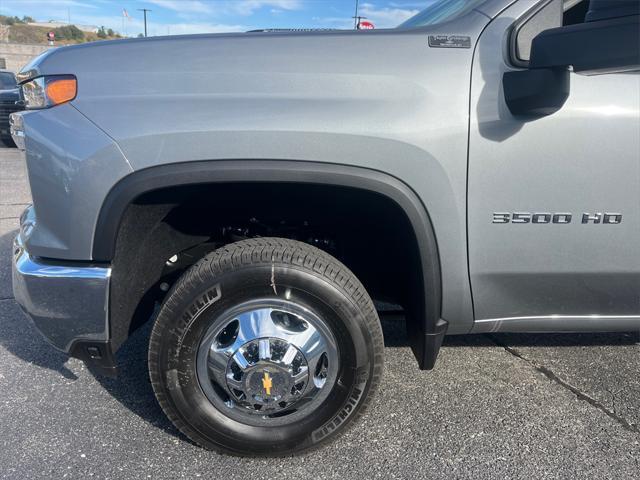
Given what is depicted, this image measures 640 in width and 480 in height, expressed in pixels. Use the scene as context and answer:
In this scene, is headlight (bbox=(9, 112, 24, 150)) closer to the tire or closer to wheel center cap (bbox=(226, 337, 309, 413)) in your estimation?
the tire

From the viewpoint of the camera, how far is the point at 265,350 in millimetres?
2000

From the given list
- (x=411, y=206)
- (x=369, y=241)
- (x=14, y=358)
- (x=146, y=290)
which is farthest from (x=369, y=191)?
(x=14, y=358)

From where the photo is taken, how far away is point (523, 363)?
2.88 m

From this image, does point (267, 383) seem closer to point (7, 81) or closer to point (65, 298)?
point (65, 298)

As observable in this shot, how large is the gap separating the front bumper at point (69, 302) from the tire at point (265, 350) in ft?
0.70

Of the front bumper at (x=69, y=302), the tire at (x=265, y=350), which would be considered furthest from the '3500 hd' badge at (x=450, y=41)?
the front bumper at (x=69, y=302)

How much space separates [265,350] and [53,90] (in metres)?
1.25

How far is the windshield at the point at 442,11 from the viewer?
2.00 m

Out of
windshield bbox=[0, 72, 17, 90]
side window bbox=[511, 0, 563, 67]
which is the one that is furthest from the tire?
windshield bbox=[0, 72, 17, 90]

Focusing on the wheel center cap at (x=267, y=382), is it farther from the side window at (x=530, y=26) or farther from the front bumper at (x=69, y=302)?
the side window at (x=530, y=26)

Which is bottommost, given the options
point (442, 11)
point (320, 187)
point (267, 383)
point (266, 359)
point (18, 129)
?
point (267, 383)

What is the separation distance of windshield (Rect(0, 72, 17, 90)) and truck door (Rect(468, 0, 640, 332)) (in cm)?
1284

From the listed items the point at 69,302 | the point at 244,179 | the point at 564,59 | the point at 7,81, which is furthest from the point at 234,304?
the point at 7,81

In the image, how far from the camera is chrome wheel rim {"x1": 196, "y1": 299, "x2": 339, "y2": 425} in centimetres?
199
